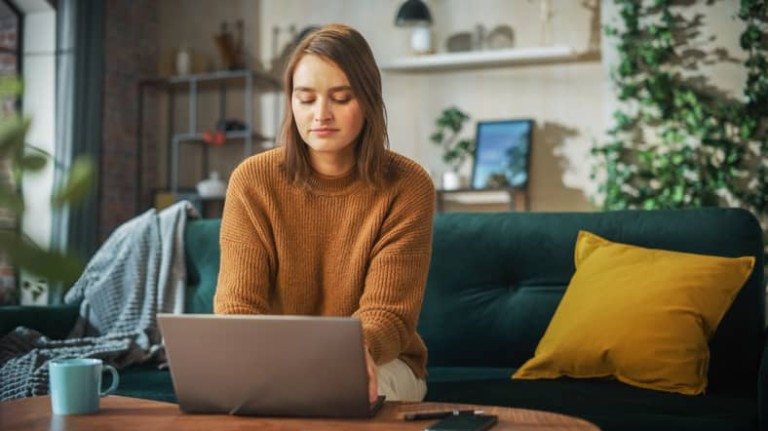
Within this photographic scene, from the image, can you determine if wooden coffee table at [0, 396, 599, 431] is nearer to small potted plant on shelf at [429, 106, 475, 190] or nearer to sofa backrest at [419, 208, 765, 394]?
sofa backrest at [419, 208, 765, 394]

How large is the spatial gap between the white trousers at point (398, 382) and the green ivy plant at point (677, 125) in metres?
3.11

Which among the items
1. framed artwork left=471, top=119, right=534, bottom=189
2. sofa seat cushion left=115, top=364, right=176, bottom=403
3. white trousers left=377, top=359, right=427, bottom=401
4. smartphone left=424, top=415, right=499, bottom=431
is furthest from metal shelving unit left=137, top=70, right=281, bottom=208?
smartphone left=424, top=415, right=499, bottom=431

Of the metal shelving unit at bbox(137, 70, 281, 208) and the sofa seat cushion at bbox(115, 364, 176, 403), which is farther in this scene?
the metal shelving unit at bbox(137, 70, 281, 208)

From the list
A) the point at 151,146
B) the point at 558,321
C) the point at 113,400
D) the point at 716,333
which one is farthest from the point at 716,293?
the point at 151,146

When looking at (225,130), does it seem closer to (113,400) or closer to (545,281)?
(545,281)

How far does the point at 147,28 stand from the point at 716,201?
3.73 m

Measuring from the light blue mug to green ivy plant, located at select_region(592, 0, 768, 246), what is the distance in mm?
3705

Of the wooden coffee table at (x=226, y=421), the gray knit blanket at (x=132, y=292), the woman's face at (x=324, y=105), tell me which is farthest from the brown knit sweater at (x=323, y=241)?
the gray knit blanket at (x=132, y=292)

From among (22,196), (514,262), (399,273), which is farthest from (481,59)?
(22,196)

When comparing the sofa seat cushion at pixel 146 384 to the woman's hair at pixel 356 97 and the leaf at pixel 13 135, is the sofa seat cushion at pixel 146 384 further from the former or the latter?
the leaf at pixel 13 135

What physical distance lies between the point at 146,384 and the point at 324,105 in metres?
0.92

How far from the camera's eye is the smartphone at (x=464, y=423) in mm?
1120

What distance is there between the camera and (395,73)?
556cm

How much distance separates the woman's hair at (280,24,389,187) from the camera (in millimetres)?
1689
